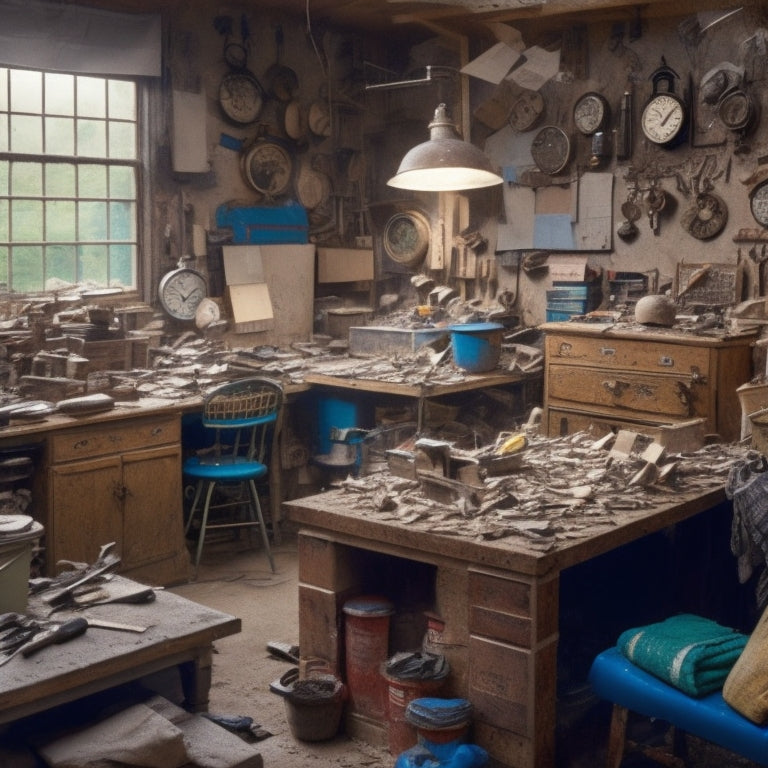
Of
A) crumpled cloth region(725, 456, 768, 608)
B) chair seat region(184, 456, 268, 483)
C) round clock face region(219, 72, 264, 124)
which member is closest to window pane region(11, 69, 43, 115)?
round clock face region(219, 72, 264, 124)

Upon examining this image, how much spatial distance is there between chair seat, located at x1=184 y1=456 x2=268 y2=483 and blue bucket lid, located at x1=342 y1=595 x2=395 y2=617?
2121mm

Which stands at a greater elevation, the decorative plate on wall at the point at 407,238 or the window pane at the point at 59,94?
the window pane at the point at 59,94

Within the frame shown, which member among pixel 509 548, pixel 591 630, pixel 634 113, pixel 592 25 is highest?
pixel 592 25

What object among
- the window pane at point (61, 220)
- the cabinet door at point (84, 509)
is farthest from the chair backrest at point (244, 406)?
the window pane at point (61, 220)

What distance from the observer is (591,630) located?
4246mm

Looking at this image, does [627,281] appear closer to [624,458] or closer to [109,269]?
[624,458]

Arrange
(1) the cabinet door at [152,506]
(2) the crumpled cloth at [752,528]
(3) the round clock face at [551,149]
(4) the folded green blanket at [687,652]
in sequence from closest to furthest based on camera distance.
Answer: (4) the folded green blanket at [687,652]
(2) the crumpled cloth at [752,528]
(1) the cabinet door at [152,506]
(3) the round clock face at [551,149]

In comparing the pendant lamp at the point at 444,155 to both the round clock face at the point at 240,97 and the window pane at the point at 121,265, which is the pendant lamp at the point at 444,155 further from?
the window pane at the point at 121,265

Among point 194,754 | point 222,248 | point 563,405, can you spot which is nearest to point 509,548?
point 194,754

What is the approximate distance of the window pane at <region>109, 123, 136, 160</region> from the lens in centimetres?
684

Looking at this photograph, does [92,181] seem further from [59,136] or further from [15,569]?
[15,569]

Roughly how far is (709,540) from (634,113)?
3.54 meters

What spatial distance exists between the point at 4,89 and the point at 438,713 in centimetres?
479

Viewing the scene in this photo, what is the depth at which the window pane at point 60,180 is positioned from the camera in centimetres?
656
